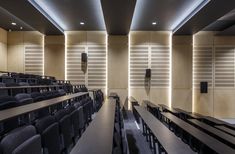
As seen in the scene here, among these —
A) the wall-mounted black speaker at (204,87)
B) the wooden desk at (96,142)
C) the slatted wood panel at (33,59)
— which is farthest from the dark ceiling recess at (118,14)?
the wooden desk at (96,142)

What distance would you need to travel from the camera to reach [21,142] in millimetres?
1567

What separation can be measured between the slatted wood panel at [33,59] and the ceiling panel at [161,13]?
164 inches

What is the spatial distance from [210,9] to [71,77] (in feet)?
20.8

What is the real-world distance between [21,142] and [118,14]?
667 centimetres

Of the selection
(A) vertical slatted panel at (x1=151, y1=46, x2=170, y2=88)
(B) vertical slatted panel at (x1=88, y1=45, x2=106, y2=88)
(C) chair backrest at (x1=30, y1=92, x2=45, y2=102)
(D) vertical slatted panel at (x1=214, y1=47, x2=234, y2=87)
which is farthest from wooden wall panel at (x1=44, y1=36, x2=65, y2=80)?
Answer: (C) chair backrest at (x1=30, y1=92, x2=45, y2=102)

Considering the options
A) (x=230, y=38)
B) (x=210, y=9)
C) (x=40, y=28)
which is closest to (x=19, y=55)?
(x=40, y=28)

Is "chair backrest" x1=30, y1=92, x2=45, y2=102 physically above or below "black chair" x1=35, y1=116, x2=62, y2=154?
above

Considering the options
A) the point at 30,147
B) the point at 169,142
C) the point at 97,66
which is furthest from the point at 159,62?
the point at 30,147

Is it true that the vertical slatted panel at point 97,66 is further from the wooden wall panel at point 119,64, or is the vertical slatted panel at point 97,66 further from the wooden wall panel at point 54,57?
the wooden wall panel at point 54,57

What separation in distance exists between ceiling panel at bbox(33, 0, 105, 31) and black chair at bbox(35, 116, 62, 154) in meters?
5.92

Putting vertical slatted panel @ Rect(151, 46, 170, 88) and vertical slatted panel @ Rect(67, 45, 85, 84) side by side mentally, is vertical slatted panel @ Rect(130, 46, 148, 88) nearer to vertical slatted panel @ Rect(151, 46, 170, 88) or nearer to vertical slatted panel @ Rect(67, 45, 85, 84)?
vertical slatted panel @ Rect(151, 46, 170, 88)

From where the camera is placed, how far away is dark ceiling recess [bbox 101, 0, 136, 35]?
6.79 metres

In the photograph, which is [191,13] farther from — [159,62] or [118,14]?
[159,62]

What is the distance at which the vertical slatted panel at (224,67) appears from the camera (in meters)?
11.1
